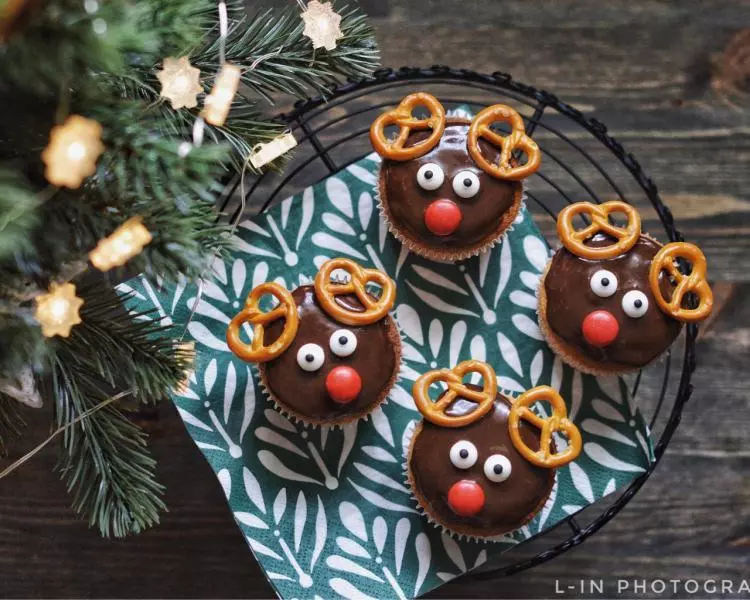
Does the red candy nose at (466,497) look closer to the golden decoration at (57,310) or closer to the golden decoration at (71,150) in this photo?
the golden decoration at (57,310)

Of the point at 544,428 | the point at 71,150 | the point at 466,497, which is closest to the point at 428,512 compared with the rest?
the point at 466,497

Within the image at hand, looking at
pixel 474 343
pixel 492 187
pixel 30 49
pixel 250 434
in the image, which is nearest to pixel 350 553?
pixel 250 434

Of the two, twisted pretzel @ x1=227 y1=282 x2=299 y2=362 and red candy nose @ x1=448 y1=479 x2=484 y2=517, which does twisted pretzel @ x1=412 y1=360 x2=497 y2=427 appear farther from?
twisted pretzel @ x1=227 y1=282 x2=299 y2=362

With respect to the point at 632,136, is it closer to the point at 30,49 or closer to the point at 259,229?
the point at 259,229

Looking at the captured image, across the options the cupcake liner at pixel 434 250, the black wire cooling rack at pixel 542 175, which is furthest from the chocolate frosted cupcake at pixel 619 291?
the black wire cooling rack at pixel 542 175

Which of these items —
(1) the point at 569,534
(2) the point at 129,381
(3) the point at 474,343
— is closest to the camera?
(2) the point at 129,381

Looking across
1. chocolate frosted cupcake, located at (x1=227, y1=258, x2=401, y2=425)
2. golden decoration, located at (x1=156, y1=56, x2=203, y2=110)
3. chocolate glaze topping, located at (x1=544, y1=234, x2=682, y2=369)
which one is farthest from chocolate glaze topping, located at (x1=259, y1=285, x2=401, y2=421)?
golden decoration, located at (x1=156, y1=56, x2=203, y2=110)

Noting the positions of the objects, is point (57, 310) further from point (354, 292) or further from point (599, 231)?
point (599, 231)
